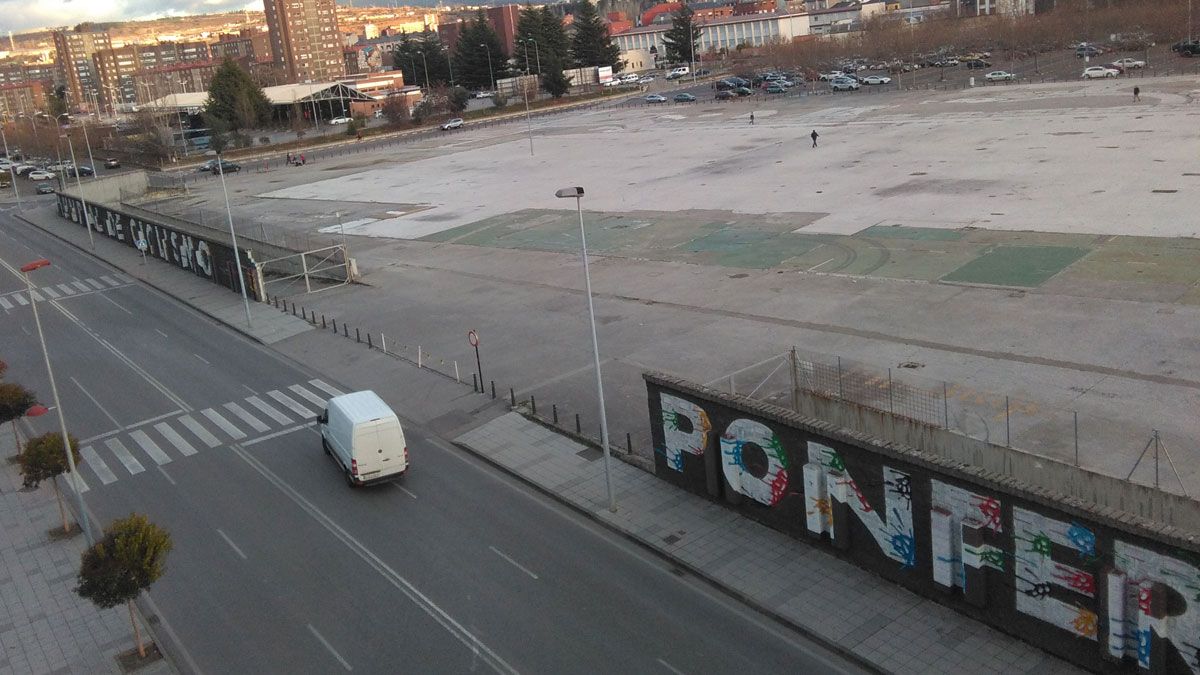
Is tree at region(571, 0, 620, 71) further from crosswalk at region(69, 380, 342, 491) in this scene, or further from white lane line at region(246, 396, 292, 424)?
crosswalk at region(69, 380, 342, 491)

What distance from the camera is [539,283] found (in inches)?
1785

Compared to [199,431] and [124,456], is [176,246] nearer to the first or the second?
[199,431]

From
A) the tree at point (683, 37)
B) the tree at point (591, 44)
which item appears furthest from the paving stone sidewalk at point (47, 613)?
the tree at point (683, 37)

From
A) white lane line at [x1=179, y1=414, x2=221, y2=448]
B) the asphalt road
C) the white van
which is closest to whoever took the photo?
the asphalt road

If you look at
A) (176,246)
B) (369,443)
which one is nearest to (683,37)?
(176,246)

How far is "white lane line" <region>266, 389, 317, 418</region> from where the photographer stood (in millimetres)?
31680

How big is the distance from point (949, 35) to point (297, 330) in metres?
134

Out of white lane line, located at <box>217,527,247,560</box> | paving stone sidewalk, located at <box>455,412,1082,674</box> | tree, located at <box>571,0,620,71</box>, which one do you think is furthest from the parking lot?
tree, located at <box>571,0,620,71</box>

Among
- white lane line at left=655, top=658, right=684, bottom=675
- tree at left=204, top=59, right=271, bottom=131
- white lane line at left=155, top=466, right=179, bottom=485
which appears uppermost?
tree at left=204, top=59, right=271, bottom=131

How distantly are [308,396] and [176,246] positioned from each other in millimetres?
32136

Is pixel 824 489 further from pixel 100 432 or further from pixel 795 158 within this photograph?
pixel 795 158

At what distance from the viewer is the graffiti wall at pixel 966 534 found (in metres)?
13.7

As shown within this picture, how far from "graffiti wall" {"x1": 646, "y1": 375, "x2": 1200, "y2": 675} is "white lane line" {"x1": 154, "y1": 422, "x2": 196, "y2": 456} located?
1603cm

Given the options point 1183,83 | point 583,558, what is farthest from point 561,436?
point 1183,83
